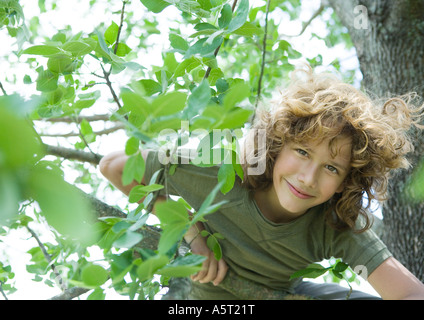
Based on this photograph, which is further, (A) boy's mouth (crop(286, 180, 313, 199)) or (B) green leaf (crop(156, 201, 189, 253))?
(A) boy's mouth (crop(286, 180, 313, 199))

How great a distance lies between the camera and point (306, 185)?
120cm

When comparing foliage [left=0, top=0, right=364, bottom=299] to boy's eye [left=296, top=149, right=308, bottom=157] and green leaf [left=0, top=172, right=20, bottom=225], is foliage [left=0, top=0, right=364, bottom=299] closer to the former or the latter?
green leaf [left=0, top=172, right=20, bottom=225]

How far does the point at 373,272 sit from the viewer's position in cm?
122

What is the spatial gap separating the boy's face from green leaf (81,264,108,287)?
0.70 meters

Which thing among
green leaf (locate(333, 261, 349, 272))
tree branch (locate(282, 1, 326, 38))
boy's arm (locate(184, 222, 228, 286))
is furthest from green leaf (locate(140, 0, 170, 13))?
tree branch (locate(282, 1, 326, 38))

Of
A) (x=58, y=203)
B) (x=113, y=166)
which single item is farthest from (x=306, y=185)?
(x=58, y=203)

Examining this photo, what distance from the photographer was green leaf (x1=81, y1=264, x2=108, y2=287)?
22.8 inches

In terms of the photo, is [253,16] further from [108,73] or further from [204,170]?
[108,73]

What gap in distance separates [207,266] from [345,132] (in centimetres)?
51

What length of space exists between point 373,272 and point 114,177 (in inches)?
28.8

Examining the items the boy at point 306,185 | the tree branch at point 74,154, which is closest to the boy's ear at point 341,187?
the boy at point 306,185

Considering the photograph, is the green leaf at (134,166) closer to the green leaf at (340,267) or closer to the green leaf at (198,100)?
the green leaf at (198,100)

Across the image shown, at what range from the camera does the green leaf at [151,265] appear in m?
0.54
